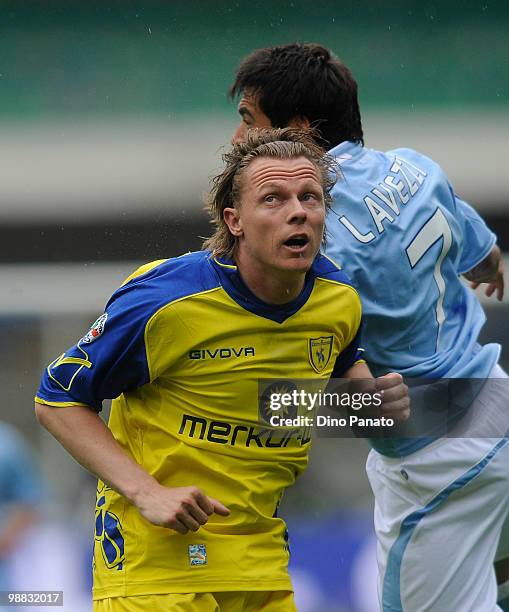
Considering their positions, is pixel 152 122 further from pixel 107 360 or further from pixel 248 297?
pixel 107 360

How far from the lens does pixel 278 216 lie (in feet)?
8.36

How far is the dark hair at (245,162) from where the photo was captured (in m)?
2.66

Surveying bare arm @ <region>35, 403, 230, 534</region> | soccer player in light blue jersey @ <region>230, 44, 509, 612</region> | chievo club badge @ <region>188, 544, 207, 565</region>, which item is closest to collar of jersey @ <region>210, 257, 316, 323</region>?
bare arm @ <region>35, 403, 230, 534</region>

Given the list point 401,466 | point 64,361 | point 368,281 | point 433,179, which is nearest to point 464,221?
point 433,179

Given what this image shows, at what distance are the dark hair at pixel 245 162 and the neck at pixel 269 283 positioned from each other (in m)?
0.08

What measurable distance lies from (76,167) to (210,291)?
3.10 meters

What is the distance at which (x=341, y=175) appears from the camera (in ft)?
10.5

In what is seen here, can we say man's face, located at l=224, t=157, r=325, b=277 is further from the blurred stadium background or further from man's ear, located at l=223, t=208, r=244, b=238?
the blurred stadium background

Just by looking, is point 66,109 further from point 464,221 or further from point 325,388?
point 325,388

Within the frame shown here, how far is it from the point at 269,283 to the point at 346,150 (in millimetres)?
879

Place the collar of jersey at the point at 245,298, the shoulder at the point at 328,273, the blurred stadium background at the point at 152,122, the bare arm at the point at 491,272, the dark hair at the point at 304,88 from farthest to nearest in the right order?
1. the blurred stadium background at the point at 152,122
2. the bare arm at the point at 491,272
3. the dark hair at the point at 304,88
4. the shoulder at the point at 328,273
5. the collar of jersey at the point at 245,298

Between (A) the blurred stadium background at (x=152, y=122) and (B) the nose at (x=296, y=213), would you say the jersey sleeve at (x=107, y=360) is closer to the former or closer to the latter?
(B) the nose at (x=296, y=213)

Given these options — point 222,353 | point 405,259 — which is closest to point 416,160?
point 405,259

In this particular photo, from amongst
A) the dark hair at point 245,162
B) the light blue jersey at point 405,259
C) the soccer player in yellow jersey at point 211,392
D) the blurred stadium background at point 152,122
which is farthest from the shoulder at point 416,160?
the blurred stadium background at point 152,122
